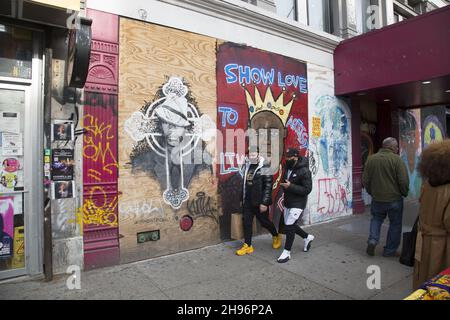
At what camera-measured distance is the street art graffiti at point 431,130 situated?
11.7 m

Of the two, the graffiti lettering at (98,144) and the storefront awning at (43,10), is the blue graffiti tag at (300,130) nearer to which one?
the graffiti lettering at (98,144)

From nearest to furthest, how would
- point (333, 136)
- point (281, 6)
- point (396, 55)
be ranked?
point (396, 55) < point (281, 6) < point (333, 136)

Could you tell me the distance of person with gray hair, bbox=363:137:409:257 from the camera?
4699 millimetres

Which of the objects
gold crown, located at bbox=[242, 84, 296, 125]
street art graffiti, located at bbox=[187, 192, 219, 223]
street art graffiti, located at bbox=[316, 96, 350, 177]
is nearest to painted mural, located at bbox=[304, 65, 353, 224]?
street art graffiti, located at bbox=[316, 96, 350, 177]

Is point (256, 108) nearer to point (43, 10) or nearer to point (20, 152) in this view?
point (43, 10)

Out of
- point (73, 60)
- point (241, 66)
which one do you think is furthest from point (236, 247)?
point (73, 60)

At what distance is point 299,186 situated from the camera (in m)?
4.63

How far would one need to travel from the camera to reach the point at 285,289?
3.74m

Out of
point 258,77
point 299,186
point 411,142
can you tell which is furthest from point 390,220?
point 411,142

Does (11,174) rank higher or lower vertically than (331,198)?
higher

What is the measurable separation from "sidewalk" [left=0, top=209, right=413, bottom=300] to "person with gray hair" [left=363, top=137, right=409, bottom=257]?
29cm

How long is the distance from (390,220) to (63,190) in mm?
4857

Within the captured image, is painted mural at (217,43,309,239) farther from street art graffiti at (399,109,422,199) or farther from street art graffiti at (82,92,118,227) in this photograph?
street art graffiti at (399,109,422,199)

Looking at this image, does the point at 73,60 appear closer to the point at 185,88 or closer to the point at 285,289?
the point at 185,88
